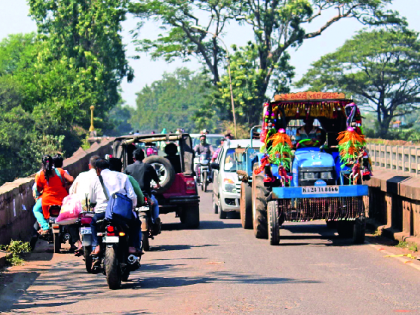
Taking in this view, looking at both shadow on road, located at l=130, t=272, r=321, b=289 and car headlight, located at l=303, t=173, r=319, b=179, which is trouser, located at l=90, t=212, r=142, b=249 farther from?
car headlight, located at l=303, t=173, r=319, b=179

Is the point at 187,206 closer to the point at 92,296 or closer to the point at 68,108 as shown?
the point at 92,296

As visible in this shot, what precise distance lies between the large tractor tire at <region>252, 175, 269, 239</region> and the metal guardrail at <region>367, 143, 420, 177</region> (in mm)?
11758

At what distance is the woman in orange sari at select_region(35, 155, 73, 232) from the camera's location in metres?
13.4

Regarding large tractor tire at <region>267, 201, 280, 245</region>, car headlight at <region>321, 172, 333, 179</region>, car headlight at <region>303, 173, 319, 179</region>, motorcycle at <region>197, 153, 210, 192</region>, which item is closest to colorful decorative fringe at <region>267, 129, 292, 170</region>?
car headlight at <region>303, 173, 319, 179</region>

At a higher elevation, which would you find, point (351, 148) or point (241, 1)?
point (241, 1)

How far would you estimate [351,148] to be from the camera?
45.4 ft

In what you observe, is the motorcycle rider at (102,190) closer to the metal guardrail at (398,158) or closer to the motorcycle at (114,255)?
the motorcycle at (114,255)

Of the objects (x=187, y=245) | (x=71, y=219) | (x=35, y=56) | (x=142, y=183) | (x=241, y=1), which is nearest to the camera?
(x=71, y=219)

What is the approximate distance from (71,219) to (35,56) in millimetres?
70893

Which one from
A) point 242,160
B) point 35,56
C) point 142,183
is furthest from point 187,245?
point 35,56

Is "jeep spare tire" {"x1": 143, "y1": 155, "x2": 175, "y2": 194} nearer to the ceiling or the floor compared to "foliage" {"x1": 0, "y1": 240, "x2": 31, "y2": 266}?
nearer to the ceiling

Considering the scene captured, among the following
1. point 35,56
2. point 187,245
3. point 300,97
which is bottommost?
point 187,245

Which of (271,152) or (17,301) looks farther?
(271,152)

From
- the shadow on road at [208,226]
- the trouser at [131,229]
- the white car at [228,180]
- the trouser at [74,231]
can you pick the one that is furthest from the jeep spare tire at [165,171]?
the trouser at [131,229]
